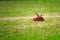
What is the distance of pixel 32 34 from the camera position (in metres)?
14.9

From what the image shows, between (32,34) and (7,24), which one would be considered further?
(7,24)

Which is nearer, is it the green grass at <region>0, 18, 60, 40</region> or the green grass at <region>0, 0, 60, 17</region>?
the green grass at <region>0, 18, 60, 40</region>

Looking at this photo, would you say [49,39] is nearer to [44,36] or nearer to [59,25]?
[44,36]

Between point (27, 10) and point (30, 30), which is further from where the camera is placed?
point (27, 10)

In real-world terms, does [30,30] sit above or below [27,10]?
above

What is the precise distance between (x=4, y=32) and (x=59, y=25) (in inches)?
165

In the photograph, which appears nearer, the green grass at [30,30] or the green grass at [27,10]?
the green grass at [30,30]

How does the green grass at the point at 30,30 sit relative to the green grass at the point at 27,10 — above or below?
above

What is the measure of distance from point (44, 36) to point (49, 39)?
857 millimetres

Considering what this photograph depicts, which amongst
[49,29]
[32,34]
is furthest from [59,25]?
[32,34]

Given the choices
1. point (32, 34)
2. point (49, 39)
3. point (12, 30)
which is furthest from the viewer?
point (12, 30)

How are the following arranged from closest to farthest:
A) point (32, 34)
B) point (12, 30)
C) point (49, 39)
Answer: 1. point (49, 39)
2. point (32, 34)
3. point (12, 30)

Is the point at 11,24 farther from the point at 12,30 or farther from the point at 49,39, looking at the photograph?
the point at 49,39

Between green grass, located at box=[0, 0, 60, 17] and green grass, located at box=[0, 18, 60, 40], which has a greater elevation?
green grass, located at box=[0, 18, 60, 40]
